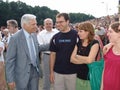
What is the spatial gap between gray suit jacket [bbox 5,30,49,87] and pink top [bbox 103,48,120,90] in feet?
5.59

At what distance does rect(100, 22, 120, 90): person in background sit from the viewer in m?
4.54

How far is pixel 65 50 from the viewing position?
608cm

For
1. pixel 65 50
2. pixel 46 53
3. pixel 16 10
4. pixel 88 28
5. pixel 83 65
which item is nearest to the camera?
pixel 88 28

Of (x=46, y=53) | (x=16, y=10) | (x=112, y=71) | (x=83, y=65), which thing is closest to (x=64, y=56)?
(x=83, y=65)

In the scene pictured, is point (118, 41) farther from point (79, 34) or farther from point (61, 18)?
point (61, 18)

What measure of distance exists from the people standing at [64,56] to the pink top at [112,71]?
1.45m

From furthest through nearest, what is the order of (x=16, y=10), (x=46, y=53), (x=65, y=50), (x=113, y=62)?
1. (x=16, y=10)
2. (x=46, y=53)
3. (x=65, y=50)
4. (x=113, y=62)

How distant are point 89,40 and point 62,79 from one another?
933 millimetres

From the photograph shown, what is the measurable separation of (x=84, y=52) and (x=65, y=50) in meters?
0.48

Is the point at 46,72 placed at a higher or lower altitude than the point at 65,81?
lower

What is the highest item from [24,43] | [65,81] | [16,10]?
[24,43]

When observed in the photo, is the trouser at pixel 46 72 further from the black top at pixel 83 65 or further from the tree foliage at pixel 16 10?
the tree foliage at pixel 16 10

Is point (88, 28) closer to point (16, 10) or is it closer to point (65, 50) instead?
point (65, 50)

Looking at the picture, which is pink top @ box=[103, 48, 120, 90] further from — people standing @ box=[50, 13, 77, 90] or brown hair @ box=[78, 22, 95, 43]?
people standing @ box=[50, 13, 77, 90]
